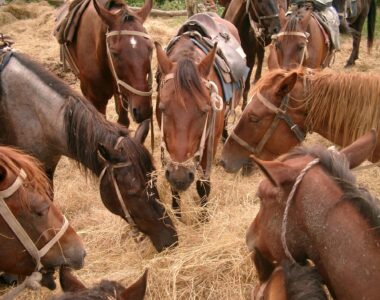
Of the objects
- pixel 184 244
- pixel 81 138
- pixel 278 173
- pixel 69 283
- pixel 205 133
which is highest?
pixel 278 173

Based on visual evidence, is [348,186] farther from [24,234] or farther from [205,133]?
[205,133]

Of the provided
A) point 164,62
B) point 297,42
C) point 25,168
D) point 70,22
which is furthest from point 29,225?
point 297,42

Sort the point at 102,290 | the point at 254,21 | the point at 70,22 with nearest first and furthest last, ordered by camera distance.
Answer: the point at 102,290 < the point at 70,22 < the point at 254,21

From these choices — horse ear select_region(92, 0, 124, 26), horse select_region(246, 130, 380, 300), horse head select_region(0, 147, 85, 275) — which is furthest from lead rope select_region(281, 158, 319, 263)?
horse ear select_region(92, 0, 124, 26)

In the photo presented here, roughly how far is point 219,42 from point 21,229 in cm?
288

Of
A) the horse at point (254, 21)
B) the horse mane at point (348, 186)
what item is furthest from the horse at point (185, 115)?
the horse at point (254, 21)

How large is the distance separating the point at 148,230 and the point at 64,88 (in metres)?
1.16

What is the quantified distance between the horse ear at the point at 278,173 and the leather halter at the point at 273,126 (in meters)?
1.30

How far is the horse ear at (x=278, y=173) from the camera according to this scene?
178 cm

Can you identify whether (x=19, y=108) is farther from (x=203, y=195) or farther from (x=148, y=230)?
(x=203, y=195)

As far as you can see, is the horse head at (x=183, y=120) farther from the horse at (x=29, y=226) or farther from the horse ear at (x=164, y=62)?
the horse at (x=29, y=226)

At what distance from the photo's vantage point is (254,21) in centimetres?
617

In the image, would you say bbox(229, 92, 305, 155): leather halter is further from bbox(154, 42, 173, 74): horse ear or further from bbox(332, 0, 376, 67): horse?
bbox(332, 0, 376, 67): horse

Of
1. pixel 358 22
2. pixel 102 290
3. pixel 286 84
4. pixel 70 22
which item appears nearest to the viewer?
pixel 102 290
